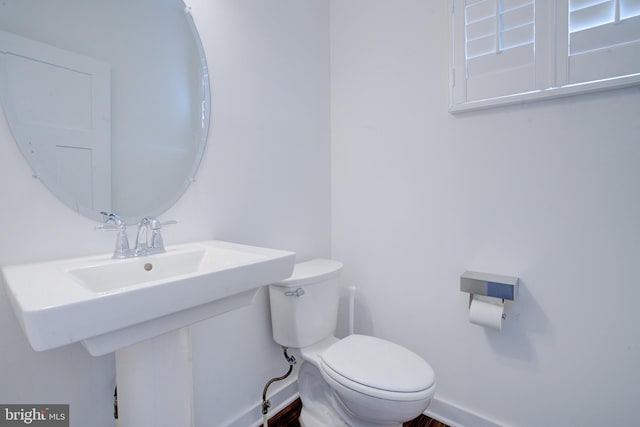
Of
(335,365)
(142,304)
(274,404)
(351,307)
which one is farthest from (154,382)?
(351,307)

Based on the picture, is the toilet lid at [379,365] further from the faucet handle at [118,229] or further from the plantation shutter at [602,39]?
the plantation shutter at [602,39]

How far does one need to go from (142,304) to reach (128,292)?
0.04m

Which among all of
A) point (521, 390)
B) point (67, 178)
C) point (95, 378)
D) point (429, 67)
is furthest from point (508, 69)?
point (95, 378)

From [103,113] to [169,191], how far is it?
Answer: 31 cm

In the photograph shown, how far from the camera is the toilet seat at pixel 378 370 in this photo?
0.96 metres

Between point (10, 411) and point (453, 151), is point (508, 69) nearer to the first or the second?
point (453, 151)

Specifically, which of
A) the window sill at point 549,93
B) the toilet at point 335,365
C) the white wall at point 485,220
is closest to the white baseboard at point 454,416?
the white wall at point 485,220

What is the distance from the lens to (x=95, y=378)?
34.8 inches

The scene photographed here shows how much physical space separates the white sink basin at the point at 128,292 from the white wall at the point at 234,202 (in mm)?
146

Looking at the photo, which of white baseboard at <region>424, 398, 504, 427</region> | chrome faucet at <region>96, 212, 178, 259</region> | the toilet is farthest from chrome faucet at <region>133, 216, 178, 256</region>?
white baseboard at <region>424, 398, 504, 427</region>

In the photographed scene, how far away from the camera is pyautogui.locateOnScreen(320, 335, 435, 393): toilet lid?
0.98 metres

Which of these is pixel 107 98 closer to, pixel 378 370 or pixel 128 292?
pixel 128 292

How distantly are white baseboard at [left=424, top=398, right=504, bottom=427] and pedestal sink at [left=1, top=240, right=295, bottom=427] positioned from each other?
111cm

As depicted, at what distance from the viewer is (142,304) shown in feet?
1.90
